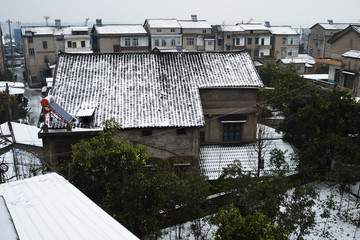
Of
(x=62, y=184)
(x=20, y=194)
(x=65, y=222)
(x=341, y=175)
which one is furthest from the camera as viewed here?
(x=341, y=175)

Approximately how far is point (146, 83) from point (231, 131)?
277 inches

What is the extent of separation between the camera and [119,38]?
5481 centimetres

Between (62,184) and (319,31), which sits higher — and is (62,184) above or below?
below

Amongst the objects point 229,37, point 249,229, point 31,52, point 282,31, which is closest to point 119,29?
point 31,52

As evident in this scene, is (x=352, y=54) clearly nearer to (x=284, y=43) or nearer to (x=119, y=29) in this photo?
(x=284, y=43)

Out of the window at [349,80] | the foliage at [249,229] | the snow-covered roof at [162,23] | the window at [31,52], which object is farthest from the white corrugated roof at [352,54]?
the window at [31,52]

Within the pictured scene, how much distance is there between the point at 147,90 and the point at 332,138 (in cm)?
1184

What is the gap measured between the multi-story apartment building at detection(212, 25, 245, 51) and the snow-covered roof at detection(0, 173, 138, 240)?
181 feet

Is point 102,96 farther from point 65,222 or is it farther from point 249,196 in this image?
point 65,222

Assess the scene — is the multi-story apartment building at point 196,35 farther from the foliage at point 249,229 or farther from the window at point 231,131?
the foliage at point 249,229

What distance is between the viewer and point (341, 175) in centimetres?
1686

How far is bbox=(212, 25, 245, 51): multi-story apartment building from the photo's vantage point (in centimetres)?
6106

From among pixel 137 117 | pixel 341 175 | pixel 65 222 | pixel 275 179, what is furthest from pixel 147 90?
pixel 65 222

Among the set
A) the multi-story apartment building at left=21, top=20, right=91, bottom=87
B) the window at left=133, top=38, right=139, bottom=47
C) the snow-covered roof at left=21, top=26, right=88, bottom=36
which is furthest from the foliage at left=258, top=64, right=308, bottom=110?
the snow-covered roof at left=21, top=26, right=88, bottom=36
